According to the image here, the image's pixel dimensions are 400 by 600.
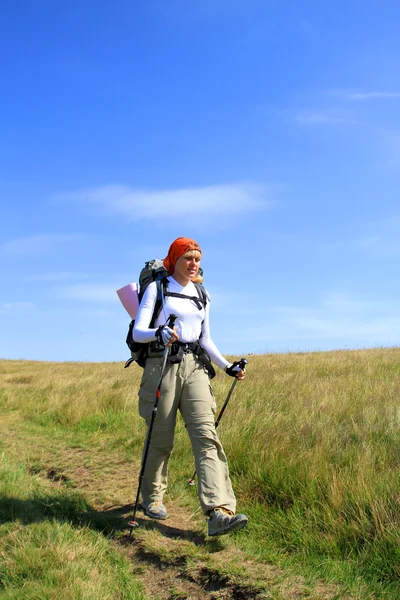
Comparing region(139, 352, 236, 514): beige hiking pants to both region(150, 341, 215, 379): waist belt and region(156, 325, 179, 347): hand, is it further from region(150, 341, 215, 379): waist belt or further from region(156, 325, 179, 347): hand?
region(156, 325, 179, 347): hand

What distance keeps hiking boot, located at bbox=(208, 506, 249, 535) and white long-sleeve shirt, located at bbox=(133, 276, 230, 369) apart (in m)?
1.31

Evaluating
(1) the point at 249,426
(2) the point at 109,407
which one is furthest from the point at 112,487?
(2) the point at 109,407

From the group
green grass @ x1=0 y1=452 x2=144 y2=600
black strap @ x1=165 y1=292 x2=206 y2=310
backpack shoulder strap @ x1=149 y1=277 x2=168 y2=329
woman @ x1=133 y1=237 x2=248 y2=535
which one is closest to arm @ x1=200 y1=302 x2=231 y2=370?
woman @ x1=133 y1=237 x2=248 y2=535

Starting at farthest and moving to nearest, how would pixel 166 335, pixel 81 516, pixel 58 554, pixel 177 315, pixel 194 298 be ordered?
pixel 81 516, pixel 194 298, pixel 177 315, pixel 166 335, pixel 58 554

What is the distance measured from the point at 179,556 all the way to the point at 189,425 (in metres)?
1.07

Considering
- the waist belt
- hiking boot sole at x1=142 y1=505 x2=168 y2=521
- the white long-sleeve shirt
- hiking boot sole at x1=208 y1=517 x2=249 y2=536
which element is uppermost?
the white long-sleeve shirt

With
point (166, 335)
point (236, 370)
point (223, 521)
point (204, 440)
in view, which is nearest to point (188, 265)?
point (166, 335)

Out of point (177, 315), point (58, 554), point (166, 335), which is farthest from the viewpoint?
point (177, 315)

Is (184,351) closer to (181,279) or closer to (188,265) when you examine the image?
(181,279)

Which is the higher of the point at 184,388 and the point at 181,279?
the point at 181,279

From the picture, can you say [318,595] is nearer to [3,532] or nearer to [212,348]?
[212,348]

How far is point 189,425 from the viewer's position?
486cm

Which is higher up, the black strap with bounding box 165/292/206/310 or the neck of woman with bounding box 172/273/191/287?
the neck of woman with bounding box 172/273/191/287

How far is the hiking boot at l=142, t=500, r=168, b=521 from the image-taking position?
16.6ft
